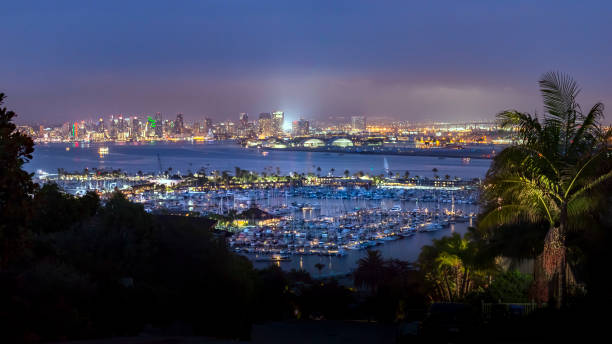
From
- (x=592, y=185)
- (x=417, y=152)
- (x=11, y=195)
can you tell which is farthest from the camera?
(x=417, y=152)

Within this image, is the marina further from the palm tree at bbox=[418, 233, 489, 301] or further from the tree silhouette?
the tree silhouette

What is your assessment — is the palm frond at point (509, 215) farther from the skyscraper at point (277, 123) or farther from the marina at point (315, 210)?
the skyscraper at point (277, 123)

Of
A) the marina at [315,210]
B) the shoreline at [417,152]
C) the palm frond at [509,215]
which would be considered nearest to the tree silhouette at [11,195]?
the palm frond at [509,215]

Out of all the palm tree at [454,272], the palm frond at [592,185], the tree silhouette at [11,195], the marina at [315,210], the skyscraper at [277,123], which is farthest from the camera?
the skyscraper at [277,123]

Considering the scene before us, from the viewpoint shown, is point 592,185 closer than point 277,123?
Yes

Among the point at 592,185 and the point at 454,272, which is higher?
the point at 592,185

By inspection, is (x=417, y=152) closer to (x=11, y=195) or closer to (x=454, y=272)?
(x=454, y=272)

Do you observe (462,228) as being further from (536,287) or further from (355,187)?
(536,287)

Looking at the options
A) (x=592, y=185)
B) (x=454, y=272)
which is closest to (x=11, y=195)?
(x=592, y=185)
